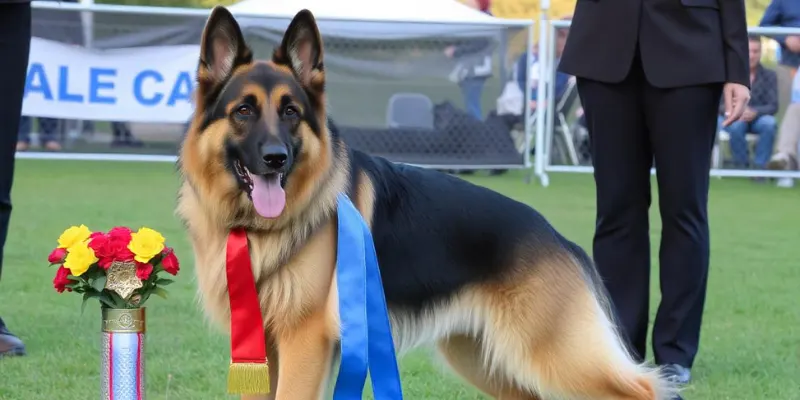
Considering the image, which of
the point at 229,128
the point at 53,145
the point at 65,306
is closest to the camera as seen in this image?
the point at 229,128

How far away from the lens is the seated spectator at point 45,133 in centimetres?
1148

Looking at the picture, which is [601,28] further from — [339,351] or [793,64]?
[793,64]

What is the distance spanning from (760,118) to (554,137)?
2.28 metres

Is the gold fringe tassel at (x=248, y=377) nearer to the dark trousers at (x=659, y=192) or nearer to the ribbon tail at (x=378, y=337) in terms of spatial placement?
the ribbon tail at (x=378, y=337)

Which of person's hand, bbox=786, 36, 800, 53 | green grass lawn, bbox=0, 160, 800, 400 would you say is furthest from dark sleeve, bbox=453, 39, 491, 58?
person's hand, bbox=786, 36, 800, 53

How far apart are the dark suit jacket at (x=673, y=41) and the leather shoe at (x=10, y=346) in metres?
2.79

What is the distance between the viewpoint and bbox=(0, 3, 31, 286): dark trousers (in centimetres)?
483

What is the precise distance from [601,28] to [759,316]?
2.24 m

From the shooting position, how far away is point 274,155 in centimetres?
344

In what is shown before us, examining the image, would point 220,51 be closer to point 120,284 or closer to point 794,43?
point 120,284

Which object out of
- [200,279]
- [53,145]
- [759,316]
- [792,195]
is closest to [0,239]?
[200,279]

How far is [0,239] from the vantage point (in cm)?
509

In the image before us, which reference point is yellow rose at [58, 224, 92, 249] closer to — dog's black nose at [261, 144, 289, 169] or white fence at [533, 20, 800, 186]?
dog's black nose at [261, 144, 289, 169]

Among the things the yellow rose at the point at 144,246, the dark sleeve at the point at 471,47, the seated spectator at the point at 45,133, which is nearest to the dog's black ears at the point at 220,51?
the yellow rose at the point at 144,246
